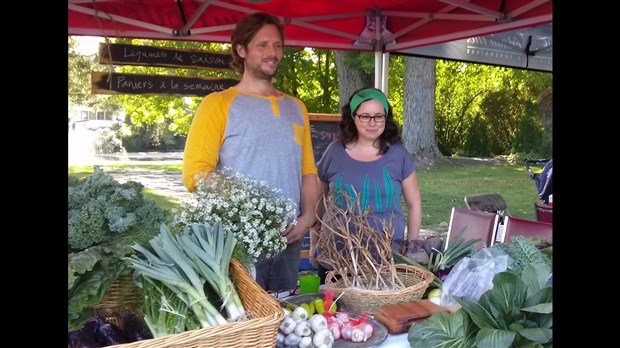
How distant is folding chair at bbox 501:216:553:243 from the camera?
11.0ft

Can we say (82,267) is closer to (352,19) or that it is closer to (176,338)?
(176,338)

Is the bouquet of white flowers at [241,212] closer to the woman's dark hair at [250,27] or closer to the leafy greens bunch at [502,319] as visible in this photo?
the leafy greens bunch at [502,319]

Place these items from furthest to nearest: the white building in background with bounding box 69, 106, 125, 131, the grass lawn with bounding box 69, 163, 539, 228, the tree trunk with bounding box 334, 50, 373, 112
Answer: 1. the white building in background with bounding box 69, 106, 125, 131
2. the tree trunk with bounding box 334, 50, 373, 112
3. the grass lawn with bounding box 69, 163, 539, 228

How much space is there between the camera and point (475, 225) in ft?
12.9

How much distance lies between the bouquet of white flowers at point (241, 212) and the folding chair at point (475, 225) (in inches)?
79.1

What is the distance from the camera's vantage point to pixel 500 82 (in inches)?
784

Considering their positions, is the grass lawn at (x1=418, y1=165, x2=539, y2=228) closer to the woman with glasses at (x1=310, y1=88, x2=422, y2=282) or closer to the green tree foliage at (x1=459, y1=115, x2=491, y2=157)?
the green tree foliage at (x1=459, y1=115, x2=491, y2=157)

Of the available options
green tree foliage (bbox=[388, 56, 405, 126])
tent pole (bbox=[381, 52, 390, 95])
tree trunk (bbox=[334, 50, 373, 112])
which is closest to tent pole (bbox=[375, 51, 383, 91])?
tent pole (bbox=[381, 52, 390, 95])

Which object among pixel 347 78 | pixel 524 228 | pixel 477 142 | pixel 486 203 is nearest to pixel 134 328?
pixel 524 228

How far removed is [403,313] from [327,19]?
10.2 ft

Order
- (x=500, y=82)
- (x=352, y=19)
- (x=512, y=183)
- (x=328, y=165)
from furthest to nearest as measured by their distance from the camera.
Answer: (x=500, y=82) < (x=512, y=183) < (x=352, y=19) < (x=328, y=165)

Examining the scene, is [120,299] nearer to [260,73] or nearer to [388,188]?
[260,73]
